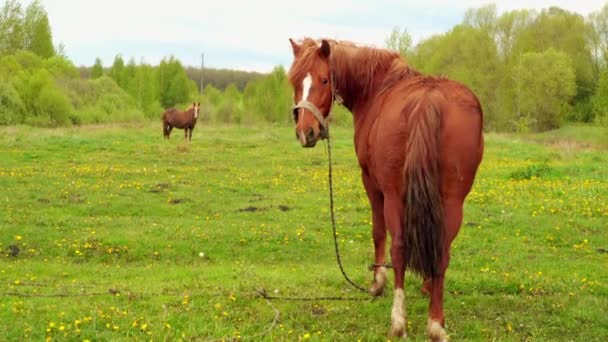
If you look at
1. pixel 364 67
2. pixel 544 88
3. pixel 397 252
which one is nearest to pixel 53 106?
pixel 544 88

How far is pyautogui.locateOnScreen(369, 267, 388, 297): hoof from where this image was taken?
6.74 m

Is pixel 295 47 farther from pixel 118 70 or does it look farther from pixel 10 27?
pixel 118 70

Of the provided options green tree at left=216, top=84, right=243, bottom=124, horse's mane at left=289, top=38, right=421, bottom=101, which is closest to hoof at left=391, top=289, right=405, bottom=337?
horse's mane at left=289, top=38, right=421, bottom=101

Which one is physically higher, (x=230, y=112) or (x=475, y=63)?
(x=475, y=63)

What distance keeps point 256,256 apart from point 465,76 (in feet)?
153

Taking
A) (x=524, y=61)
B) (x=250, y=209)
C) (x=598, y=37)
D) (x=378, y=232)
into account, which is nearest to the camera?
(x=378, y=232)

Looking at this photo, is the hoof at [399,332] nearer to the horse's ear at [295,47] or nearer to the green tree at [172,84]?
the horse's ear at [295,47]

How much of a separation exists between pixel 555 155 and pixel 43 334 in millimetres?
Answer: 25028

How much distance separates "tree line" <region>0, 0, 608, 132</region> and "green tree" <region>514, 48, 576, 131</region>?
3.5 inches

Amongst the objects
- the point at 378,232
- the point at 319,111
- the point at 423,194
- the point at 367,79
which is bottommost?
the point at 378,232

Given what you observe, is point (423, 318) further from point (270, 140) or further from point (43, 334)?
point (270, 140)

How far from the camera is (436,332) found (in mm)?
4969

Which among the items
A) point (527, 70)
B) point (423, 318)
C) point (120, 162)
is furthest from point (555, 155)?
point (527, 70)

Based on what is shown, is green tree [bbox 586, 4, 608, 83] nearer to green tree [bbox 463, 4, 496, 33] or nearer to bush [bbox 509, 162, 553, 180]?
green tree [bbox 463, 4, 496, 33]
